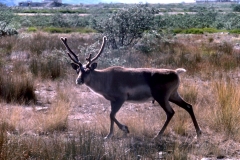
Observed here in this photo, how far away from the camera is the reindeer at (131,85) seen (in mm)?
9359

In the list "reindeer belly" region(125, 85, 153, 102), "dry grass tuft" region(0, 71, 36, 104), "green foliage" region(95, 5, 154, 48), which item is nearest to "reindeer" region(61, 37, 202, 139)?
"reindeer belly" region(125, 85, 153, 102)

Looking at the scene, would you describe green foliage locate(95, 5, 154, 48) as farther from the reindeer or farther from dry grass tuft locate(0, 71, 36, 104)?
the reindeer

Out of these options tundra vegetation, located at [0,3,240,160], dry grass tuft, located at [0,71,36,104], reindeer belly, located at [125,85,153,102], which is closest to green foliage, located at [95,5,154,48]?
tundra vegetation, located at [0,3,240,160]

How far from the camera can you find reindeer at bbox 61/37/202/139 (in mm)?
9359

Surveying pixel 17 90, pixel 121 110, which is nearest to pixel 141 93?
pixel 121 110

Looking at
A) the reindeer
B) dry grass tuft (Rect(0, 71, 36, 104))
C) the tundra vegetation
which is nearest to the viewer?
the tundra vegetation

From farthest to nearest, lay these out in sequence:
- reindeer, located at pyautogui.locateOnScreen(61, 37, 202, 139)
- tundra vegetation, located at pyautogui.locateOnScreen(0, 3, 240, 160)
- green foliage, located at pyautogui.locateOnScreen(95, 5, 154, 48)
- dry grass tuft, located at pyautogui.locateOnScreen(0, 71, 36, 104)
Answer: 1. green foliage, located at pyautogui.locateOnScreen(95, 5, 154, 48)
2. dry grass tuft, located at pyautogui.locateOnScreen(0, 71, 36, 104)
3. reindeer, located at pyautogui.locateOnScreen(61, 37, 202, 139)
4. tundra vegetation, located at pyautogui.locateOnScreen(0, 3, 240, 160)

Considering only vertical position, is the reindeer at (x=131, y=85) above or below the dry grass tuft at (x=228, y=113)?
above

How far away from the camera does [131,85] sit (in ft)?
31.0

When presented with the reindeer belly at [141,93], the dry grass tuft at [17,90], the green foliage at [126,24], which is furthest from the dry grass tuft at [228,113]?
the green foliage at [126,24]

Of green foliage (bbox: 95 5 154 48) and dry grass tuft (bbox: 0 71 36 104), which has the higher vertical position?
green foliage (bbox: 95 5 154 48)

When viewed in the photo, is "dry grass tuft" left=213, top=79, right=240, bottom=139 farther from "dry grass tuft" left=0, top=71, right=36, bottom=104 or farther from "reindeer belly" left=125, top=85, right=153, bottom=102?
"dry grass tuft" left=0, top=71, right=36, bottom=104

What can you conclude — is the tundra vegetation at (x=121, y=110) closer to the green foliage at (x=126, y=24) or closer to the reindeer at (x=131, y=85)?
the green foliage at (x=126, y=24)

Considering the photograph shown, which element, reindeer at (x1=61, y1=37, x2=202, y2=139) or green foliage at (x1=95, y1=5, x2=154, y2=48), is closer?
reindeer at (x1=61, y1=37, x2=202, y2=139)
